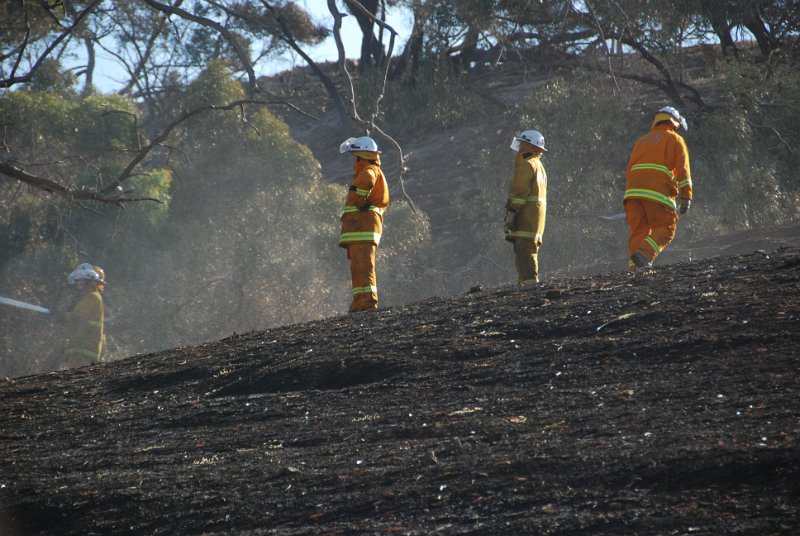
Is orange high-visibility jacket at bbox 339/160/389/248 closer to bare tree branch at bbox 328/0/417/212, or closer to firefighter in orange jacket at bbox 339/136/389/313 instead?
firefighter in orange jacket at bbox 339/136/389/313

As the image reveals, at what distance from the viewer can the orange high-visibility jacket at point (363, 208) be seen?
30.7 ft

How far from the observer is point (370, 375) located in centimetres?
603

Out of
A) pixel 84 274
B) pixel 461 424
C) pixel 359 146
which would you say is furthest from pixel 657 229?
pixel 84 274

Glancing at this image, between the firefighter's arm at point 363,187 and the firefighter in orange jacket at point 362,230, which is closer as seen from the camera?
the firefighter's arm at point 363,187

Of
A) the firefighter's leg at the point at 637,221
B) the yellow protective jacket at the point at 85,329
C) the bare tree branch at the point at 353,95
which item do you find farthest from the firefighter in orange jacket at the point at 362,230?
the yellow protective jacket at the point at 85,329

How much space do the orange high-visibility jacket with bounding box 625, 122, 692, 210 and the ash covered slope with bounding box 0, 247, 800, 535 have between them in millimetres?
1763

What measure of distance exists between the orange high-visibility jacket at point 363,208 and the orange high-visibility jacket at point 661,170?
2362mm

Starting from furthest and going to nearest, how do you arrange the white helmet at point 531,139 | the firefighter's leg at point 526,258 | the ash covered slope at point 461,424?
the white helmet at point 531,139 < the firefighter's leg at point 526,258 < the ash covered slope at point 461,424

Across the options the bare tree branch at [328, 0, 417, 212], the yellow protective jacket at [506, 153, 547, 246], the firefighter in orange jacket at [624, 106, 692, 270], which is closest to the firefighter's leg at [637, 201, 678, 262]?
the firefighter in orange jacket at [624, 106, 692, 270]

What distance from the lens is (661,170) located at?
9.20 m

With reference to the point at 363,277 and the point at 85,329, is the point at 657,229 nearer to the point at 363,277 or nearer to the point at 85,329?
the point at 363,277

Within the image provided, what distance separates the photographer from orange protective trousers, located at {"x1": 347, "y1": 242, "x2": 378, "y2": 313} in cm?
944

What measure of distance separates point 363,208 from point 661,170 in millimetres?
2802

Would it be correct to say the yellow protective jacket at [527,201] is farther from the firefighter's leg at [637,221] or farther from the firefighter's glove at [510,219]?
the firefighter's leg at [637,221]
